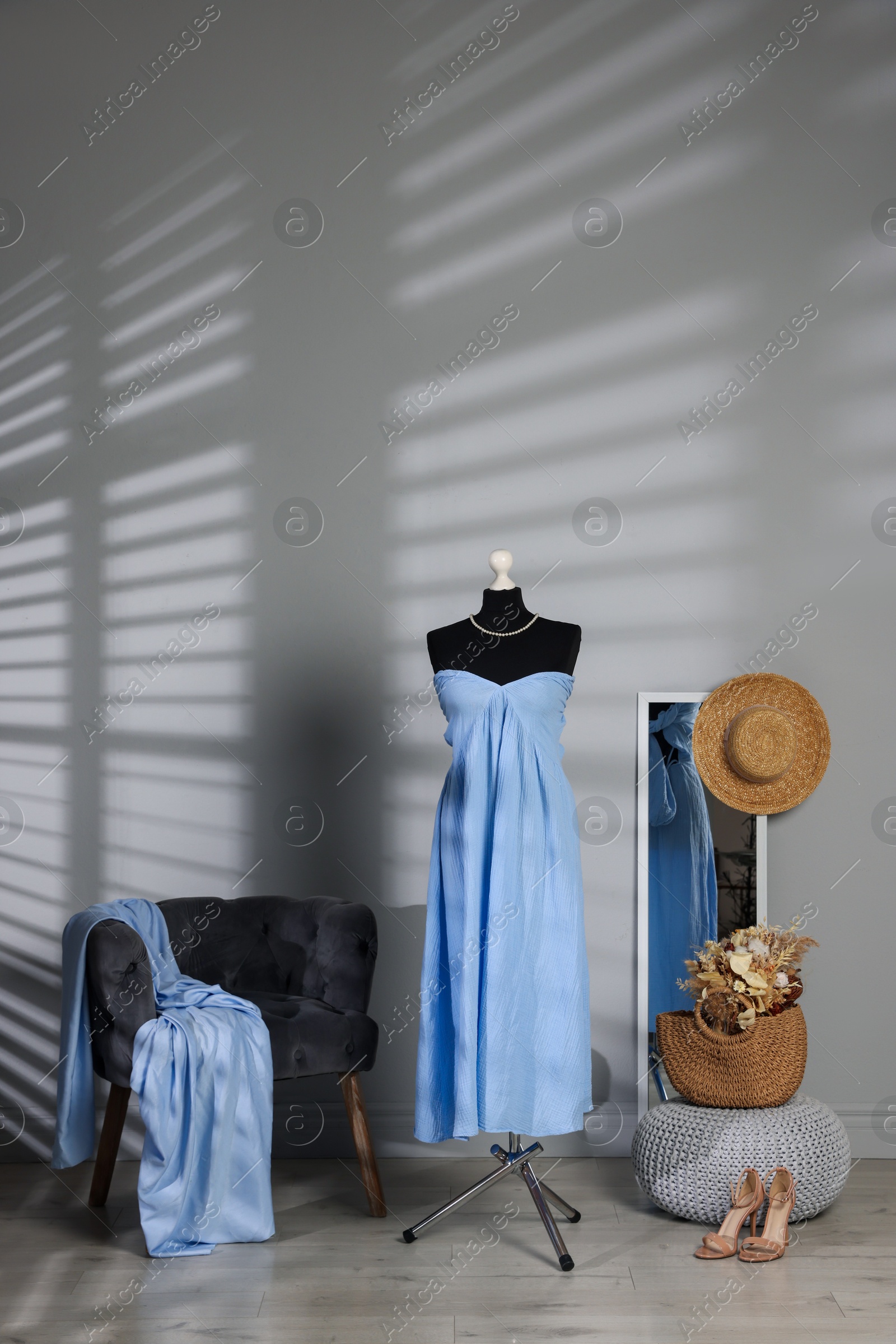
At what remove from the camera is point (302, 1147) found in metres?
3.19

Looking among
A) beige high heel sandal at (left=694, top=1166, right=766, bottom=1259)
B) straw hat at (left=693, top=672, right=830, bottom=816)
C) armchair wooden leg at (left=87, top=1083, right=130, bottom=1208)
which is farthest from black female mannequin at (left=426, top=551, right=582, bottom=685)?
armchair wooden leg at (left=87, top=1083, right=130, bottom=1208)

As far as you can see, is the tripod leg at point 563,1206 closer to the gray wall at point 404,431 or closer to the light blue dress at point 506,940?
the light blue dress at point 506,940

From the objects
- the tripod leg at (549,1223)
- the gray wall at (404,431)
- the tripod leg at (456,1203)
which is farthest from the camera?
the gray wall at (404,431)

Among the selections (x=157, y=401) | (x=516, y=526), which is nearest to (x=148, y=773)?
(x=157, y=401)

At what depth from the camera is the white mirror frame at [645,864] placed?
3205mm

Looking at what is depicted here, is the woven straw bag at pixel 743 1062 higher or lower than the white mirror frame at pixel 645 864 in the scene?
lower

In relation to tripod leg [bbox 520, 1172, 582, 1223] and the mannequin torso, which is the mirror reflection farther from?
the mannequin torso

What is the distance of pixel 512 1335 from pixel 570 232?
2.95 m

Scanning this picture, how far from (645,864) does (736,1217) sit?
1.01m

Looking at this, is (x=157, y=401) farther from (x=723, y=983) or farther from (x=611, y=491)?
(x=723, y=983)

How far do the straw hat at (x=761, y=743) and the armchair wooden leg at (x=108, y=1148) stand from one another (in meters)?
1.84

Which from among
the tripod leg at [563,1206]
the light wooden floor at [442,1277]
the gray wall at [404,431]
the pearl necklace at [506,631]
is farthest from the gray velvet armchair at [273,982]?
the pearl necklace at [506,631]

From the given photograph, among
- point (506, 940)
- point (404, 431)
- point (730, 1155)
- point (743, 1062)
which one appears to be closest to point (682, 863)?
point (743, 1062)

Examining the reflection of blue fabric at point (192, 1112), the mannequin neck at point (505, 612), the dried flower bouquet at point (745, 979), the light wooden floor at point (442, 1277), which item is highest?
the mannequin neck at point (505, 612)
